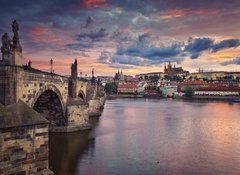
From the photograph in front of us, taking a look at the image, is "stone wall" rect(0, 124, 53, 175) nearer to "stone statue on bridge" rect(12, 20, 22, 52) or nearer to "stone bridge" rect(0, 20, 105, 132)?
"stone bridge" rect(0, 20, 105, 132)

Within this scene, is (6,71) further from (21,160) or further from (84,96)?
(84,96)

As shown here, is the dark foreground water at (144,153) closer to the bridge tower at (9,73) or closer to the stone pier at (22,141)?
the stone pier at (22,141)

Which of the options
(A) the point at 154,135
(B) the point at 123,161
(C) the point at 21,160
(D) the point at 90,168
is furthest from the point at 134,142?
(C) the point at 21,160

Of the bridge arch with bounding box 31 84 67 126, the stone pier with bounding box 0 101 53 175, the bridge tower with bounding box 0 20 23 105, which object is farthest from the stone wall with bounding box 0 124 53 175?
the bridge arch with bounding box 31 84 67 126

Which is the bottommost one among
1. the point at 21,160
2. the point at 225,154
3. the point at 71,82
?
the point at 225,154

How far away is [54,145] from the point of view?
23703 mm

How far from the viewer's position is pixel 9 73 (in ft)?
48.6

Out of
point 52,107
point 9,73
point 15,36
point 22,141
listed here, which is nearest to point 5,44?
point 15,36

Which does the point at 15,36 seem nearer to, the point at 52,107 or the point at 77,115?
the point at 52,107

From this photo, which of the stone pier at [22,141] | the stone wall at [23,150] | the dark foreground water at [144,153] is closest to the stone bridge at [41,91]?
the stone pier at [22,141]

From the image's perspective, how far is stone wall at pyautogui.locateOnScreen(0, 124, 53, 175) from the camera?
504 inches

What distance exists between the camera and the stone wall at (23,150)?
12.8 m

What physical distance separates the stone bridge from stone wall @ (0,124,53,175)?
6.62 feet

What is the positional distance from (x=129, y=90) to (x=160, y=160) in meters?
148
